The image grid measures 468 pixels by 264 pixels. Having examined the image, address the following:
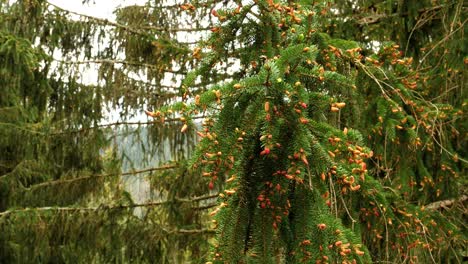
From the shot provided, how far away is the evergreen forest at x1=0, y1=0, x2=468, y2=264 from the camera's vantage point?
1952mm

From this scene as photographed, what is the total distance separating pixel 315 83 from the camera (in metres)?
2.17

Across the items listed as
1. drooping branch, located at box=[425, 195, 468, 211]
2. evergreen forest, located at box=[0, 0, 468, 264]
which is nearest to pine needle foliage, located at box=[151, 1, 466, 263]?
evergreen forest, located at box=[0, 0, 468, 264]

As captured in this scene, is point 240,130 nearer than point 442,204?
Yes

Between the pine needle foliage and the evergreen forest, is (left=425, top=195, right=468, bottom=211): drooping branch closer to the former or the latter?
the evergreen forest

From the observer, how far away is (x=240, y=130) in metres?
1.92

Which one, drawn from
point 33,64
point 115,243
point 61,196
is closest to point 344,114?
point 115,243

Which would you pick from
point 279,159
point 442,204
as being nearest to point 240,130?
point 279,159

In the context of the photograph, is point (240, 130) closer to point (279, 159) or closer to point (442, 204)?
point (279, 159)

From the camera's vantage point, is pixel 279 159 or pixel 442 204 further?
pixel 442 204

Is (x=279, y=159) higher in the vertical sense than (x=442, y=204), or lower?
higher

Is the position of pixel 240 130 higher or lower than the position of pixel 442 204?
higher

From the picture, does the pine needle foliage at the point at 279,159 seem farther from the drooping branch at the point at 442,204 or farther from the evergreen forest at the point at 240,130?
the drooping branch at the point at 442,204

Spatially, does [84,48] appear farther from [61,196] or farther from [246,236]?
[246,236]

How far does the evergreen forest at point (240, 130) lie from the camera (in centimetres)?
195
